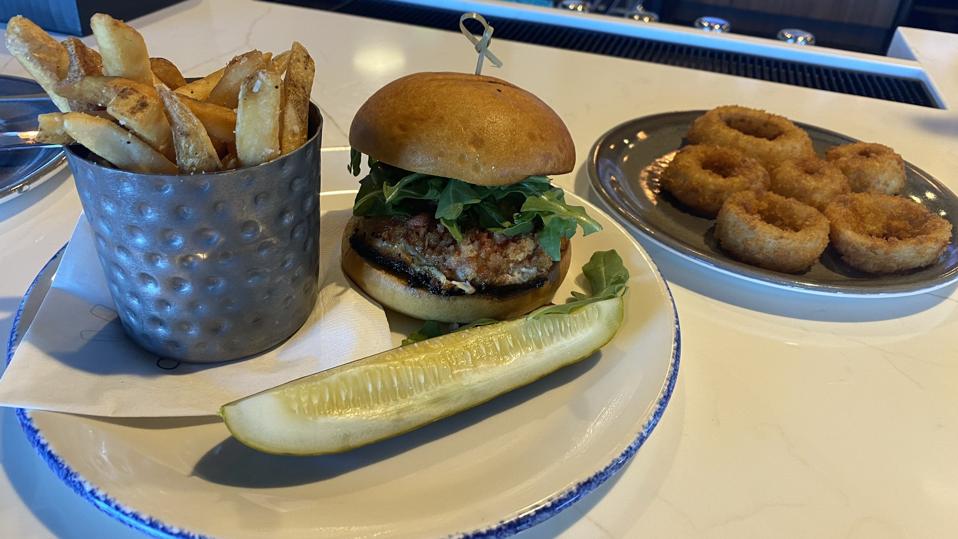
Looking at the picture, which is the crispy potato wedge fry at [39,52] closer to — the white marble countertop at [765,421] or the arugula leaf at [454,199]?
the white marble countertop at [765,421]

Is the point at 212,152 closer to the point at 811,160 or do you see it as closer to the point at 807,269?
the point at 807,269

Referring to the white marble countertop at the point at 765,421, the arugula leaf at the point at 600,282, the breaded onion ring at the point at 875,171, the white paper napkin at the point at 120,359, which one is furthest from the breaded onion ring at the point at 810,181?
the white paper napkin at the point at 120,359

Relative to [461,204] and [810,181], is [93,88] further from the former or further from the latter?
[810,181]

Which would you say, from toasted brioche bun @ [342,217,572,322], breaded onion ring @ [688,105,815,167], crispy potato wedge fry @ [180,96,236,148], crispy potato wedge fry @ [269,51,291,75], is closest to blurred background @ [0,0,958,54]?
breaded onion ring @ [688,105,815,167]

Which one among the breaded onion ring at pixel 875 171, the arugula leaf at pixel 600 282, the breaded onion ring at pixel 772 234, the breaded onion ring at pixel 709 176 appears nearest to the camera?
the arugula leaf at pixel 600 282

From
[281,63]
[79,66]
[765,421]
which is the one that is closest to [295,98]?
[281,63]
